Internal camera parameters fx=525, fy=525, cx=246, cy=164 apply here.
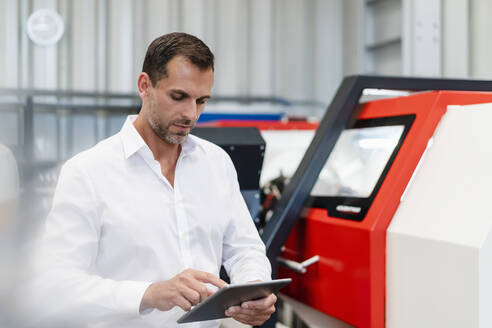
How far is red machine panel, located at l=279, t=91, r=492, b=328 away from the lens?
1.37m

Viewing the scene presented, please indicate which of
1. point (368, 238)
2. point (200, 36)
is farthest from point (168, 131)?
point (200, 36)

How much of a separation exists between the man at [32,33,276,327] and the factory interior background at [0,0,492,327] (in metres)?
2.98

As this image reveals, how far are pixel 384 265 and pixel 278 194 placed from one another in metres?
0.84

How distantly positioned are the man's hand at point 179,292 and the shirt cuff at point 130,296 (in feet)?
0.04

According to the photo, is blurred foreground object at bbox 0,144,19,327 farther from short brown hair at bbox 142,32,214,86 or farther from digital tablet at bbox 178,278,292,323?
short brown hair at bbox 142,32,214,86

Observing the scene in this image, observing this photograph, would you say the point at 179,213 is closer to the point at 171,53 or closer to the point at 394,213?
the point at 171,53

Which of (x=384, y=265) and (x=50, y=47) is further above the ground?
(x=50, y=47)

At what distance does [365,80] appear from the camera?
5.71 feet

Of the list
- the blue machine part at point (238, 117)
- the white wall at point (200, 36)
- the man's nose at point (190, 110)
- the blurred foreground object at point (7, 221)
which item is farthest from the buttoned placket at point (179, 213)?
the white wall at point (200, 36)

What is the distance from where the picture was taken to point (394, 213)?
1.40 m

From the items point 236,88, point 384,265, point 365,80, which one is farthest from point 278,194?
point 236,88

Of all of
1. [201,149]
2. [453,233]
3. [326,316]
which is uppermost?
[201,149]

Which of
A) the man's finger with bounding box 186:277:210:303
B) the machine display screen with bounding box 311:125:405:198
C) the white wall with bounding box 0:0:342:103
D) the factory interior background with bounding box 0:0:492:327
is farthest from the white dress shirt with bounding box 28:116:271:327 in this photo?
the white wall with bounding box 0:0:342:103

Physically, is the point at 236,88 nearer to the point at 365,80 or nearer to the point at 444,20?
the point at 444,20
